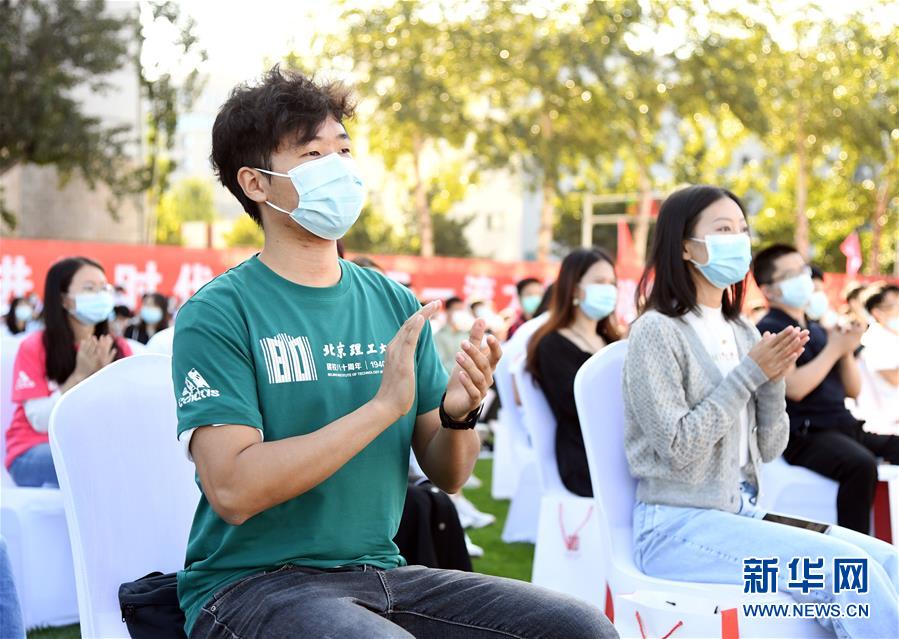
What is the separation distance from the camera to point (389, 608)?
208 cm

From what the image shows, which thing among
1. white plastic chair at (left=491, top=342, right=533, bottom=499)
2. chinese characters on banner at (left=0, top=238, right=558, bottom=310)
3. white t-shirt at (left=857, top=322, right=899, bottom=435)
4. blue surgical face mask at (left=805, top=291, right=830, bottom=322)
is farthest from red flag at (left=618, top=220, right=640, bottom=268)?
white t-shirt at (left=857, top=322, right=899, bottom=435)

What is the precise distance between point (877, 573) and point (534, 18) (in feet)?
63.3

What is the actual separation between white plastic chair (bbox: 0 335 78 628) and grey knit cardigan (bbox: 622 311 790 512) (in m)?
2.43

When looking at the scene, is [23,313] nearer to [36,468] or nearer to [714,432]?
Answer: [36,468]

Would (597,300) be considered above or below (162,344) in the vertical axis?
above

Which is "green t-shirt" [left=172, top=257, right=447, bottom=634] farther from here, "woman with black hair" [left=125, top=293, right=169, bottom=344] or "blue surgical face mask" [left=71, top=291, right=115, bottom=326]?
"woman with black hair" [left=125, top=293, right=169, bottom=344]

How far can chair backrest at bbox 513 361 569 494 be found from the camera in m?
4.75

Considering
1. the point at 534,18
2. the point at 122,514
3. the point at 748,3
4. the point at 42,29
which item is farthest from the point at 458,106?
the point at 122,514

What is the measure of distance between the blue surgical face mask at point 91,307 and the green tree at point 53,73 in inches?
675

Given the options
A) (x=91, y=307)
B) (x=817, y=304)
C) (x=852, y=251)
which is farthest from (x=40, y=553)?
(x=852, y=251)

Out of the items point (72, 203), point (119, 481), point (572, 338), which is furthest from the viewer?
point (72, 203)

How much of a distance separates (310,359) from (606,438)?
147 cm

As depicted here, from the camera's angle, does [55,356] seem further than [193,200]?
No

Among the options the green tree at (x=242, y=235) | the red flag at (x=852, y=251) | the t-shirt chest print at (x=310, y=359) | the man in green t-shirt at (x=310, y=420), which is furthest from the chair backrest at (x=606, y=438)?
the green tree at (x=242, y=235)
